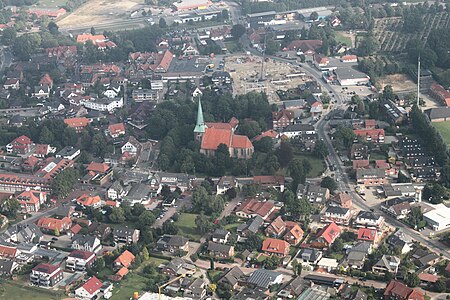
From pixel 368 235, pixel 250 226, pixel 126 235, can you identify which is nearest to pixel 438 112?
pixel 368 235

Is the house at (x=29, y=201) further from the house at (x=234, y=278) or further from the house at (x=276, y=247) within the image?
the house at (x=276, y=247)

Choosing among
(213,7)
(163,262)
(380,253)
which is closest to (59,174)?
(163,262)

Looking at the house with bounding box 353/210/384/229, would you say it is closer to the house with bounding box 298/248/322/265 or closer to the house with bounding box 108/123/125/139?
the house with bounding box 298/248/322/265

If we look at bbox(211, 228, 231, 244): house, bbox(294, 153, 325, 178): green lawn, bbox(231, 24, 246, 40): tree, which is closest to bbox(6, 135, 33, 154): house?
bbox(294, 153, 325, 178): green lawn

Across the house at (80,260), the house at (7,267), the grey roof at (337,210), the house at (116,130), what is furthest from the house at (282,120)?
the house at (7,267)

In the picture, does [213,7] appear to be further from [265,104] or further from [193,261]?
[193,261]
